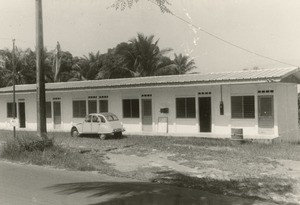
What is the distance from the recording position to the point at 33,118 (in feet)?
90.4

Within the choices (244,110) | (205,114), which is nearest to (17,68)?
(205,114)

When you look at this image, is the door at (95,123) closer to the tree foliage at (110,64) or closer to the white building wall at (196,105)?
the white building wall at (196,105)

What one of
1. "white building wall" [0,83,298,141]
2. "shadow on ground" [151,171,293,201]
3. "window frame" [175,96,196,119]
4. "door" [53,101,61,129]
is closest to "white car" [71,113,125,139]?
"white building wall" [0,83,298,141]

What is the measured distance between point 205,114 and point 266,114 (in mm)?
3505

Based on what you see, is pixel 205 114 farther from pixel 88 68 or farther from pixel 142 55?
pixel 88 68

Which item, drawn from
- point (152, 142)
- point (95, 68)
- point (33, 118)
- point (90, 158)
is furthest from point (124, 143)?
point (95, 68)

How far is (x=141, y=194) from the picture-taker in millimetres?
7863

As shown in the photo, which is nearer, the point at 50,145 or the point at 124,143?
the point at 50,145

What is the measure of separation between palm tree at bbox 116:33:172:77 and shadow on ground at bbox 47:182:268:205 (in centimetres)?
2605

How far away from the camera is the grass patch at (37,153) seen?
12227 mm

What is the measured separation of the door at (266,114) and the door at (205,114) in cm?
294

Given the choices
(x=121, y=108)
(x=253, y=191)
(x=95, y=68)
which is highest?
(x=95, y=68)

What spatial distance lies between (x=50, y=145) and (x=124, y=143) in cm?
484

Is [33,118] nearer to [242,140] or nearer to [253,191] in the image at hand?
[242,140]
